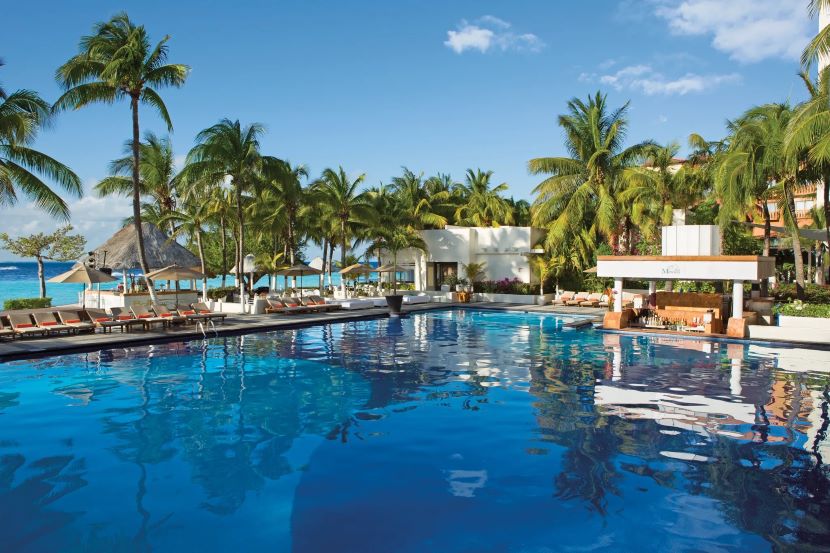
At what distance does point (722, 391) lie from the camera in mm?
11812

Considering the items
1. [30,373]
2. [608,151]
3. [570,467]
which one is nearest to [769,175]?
[608,151]

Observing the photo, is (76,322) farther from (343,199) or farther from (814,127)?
(814,127)

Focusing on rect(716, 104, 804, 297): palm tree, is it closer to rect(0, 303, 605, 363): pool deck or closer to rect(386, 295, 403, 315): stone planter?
rect(0, 303, 605, 363): pool deck

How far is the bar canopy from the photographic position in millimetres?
19031

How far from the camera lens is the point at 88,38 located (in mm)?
20625

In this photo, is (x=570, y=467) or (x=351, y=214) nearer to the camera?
(x=570, y=467)

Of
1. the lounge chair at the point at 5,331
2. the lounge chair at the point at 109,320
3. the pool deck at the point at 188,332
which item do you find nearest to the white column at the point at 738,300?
the pool deck at the point at 188,332

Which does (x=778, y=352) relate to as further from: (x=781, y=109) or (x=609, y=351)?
(x=781, y=109)

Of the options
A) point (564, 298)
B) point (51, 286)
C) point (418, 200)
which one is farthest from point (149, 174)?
point (51, 286)

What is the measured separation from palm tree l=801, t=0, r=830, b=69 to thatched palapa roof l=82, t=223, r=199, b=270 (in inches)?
982

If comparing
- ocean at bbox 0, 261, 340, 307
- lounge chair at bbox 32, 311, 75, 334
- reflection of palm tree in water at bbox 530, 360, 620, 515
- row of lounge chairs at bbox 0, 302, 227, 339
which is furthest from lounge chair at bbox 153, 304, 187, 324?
ocean at bbox 0, 261, 340, 307

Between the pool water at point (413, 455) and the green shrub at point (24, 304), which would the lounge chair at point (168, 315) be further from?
the green shrub at point (24, 304)

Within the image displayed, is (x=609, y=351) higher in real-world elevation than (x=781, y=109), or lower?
lower

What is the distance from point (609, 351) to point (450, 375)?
19.1ft
